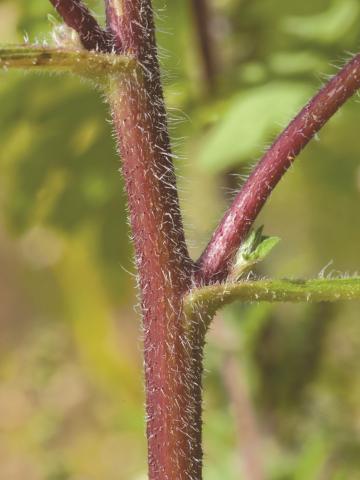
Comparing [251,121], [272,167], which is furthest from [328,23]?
[272,167]

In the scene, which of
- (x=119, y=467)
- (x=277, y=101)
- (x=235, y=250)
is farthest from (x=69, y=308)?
(x=235, y=250)

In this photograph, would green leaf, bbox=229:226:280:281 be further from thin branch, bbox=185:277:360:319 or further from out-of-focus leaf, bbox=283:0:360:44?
out-of-focus leaf, bbox=283:0:360:44

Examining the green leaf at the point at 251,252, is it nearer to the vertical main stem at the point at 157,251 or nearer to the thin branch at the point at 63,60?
the vertical main stem at the point at 157,251

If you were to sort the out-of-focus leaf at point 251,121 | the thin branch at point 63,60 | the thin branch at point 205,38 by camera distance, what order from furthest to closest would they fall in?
1. the thin branch at point 205,38
2. the out-of-focus leaf at point 251,121
3. the thin branch at point 63,60

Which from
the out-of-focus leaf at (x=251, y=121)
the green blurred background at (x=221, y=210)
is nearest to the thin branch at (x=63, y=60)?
the green blurred background at (x=221, y=210)

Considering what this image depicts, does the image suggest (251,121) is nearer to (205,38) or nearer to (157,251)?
(205,38)

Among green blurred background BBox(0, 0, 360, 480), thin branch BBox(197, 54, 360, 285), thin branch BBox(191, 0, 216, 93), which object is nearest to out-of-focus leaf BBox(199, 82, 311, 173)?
green blurred background BBox(0, 0, 360, 480)
